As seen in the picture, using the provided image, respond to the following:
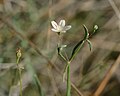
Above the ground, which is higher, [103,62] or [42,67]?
[42,67]

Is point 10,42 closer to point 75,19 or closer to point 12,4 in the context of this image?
point 12,4

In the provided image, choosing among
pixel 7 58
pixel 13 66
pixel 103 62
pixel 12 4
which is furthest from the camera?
pixel 12 4

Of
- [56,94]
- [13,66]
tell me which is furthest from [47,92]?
[13,66]

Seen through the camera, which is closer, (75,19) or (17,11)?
(17,11)

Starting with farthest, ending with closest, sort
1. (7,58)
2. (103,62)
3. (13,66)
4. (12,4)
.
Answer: (12,4)
(103,62)
(7,58)
(13,66)

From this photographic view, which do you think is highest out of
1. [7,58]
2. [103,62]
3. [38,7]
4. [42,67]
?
[38,7]

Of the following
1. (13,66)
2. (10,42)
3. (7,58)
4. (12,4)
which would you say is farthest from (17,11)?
(13,66)
